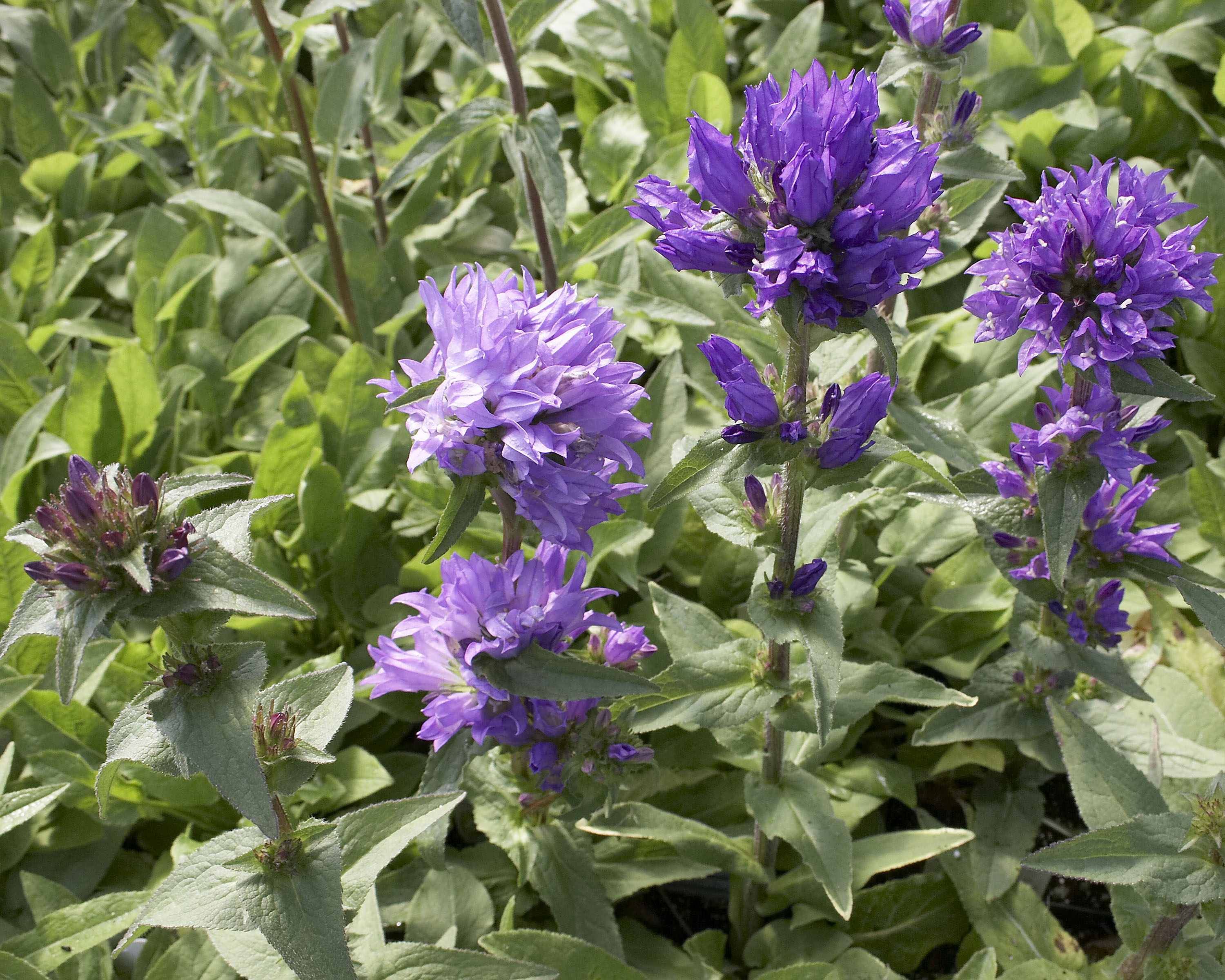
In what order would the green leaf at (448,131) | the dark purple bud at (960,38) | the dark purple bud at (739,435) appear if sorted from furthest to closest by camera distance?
the green leaf at (448,131)
the dark purple bud at (960,38)
the dark purple bud at (739,435)

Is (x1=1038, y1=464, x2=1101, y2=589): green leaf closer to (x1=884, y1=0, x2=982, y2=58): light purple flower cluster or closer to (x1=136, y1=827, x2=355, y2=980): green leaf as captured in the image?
(x1=884, y1=0, x2=982, y2=58): light purple flower cluster

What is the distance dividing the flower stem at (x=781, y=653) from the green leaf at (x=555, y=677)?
1.30 ft

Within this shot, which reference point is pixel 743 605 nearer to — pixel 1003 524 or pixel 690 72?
pixel 1003 524

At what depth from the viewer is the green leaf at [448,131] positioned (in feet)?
9.23

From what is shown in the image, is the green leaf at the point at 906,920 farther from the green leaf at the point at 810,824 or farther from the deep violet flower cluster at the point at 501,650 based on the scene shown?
the deep violet flower cluster at the point at 501,650

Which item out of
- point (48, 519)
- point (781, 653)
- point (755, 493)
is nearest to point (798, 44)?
point (755, 493)

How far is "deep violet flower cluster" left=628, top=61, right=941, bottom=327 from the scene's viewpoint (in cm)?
153

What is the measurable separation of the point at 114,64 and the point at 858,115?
5.09 meters

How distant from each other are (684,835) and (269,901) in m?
1.00

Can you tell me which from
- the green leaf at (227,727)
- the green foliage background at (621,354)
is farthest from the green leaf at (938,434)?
the green leaf at (227,727)

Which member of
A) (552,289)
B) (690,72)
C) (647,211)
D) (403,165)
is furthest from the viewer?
(690,72)

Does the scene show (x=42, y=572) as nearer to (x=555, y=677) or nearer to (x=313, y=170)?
(x=555, y=677)

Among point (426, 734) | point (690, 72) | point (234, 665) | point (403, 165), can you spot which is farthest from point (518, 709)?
point (690, 72)

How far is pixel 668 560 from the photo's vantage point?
3.24 m
